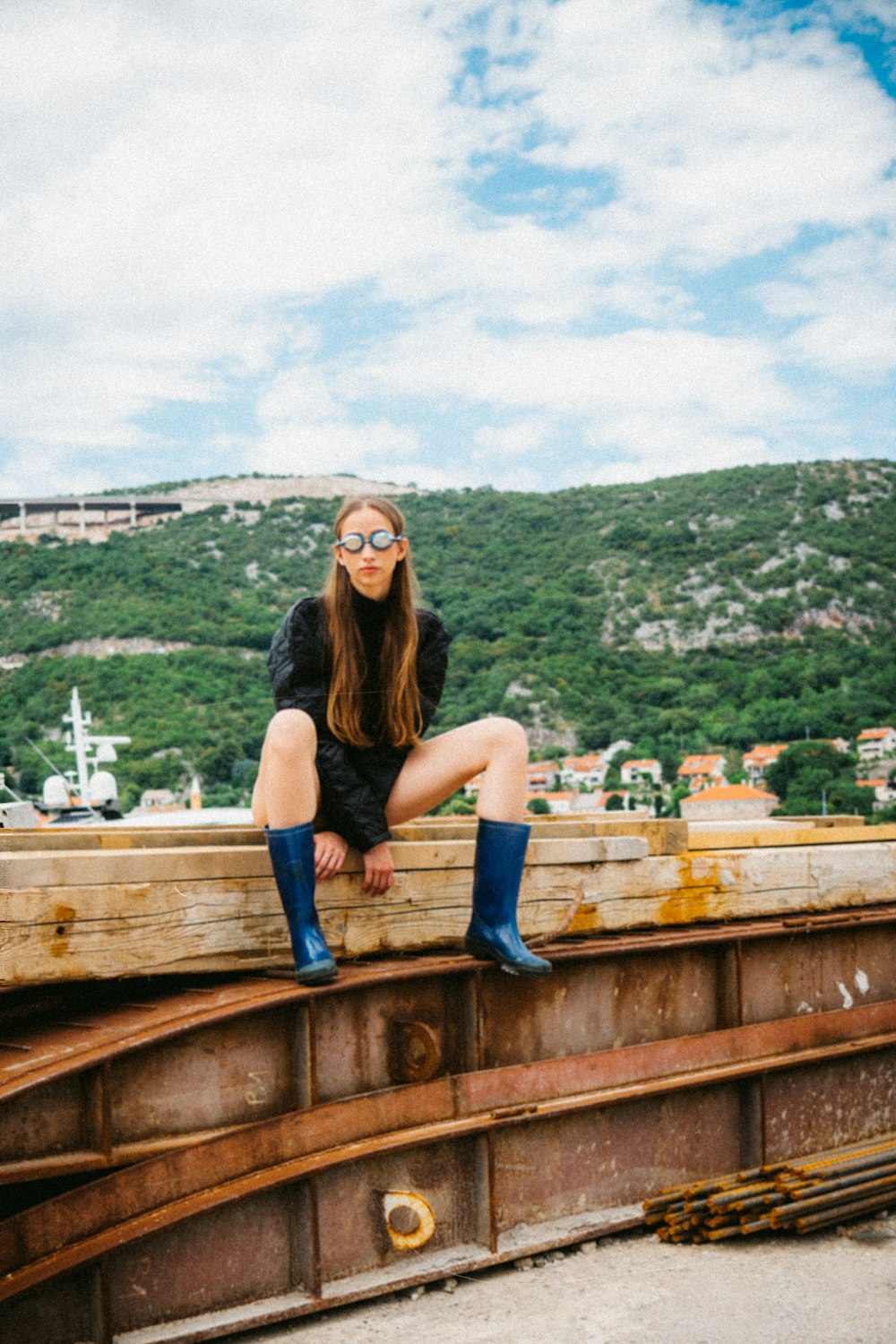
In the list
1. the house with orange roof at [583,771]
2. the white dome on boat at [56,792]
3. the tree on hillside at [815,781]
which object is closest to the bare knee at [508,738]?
the white dome on boat at [56,792]

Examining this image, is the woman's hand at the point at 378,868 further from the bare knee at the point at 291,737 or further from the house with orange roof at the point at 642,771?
the house with orange roof at the point at 642,771

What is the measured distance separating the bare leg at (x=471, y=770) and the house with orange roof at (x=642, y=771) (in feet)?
221

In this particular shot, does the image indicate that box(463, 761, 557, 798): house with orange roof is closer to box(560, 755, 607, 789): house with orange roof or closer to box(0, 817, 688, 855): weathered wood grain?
box(560, 755, 607, 789): house with orange roof

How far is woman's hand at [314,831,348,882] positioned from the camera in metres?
4.06

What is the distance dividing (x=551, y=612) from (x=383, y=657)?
83.7 metres

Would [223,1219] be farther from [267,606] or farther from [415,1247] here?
[267,606]

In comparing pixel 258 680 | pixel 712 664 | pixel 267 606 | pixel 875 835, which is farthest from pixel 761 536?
pixel 875 835

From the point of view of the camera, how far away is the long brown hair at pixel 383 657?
4191mm

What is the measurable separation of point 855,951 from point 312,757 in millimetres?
2897

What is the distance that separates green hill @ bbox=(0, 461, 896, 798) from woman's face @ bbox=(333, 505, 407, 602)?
29.8 metres

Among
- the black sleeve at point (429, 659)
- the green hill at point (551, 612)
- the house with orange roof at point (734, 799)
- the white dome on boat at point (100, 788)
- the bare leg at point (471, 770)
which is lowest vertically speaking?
the house with orange roof at point (734, 799)

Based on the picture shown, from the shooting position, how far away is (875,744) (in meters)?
70.6

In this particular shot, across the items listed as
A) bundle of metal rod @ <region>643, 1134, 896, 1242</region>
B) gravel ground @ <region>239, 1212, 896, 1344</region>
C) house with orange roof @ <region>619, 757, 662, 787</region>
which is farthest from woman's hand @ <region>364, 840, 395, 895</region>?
house with orange roof @ <region>619, 757, 662, 787</region>

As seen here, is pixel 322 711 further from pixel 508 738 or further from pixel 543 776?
pixel 543 776
